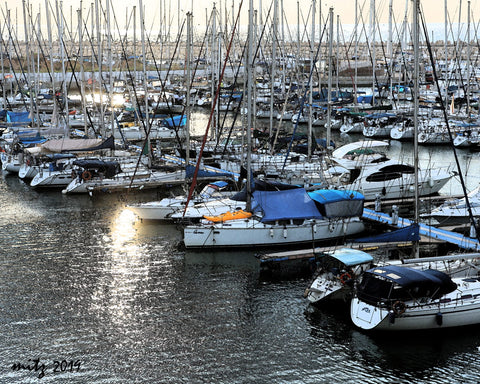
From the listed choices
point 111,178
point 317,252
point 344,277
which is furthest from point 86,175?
point 344,277

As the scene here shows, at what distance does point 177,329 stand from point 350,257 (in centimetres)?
673

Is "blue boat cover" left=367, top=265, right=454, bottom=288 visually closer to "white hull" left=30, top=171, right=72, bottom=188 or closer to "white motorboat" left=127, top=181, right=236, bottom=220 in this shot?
"white motorboat" left=127, top=181, right=236, bottom=220

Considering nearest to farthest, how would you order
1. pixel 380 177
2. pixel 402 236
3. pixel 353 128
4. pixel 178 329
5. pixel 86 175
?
pixel 178 329
pixel 402 236
pixel 380 177
pixel 86 175
pixel 353 128

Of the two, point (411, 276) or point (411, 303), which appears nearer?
point (411, 303)

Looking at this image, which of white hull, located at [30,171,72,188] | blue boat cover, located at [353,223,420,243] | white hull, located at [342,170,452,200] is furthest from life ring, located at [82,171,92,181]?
blue boat cover, located at [353,223,420,243]

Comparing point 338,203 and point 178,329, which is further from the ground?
point 338,203

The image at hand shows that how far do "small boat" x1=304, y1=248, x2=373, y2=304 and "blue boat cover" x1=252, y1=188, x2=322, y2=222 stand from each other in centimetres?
541

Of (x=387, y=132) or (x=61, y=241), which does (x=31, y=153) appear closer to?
(x=61, y=241)

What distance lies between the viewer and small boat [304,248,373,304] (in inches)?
973

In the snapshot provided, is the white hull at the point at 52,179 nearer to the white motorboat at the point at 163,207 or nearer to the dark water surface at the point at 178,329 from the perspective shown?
the white motorboat at the point at 163,207

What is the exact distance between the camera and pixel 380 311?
22.5 meters

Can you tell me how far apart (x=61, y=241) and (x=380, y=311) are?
671 inches

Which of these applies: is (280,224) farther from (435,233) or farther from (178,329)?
(178,329)

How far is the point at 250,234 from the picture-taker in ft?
102
